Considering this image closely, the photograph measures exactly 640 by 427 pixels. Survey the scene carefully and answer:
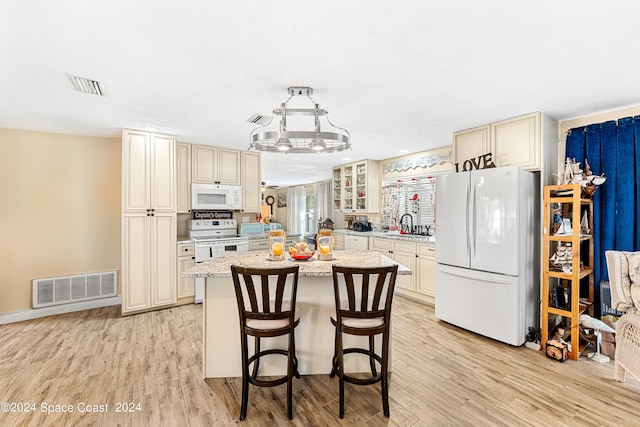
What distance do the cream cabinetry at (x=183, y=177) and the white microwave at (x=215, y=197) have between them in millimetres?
92

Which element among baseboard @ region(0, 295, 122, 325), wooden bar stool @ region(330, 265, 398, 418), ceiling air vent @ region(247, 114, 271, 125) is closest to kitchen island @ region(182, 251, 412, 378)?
wooden bar stool @ region(330, 265, 398, 418)

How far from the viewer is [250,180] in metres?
5.08

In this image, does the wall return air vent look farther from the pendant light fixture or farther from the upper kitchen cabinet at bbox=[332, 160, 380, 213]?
the upper kitchen cabinet at bbox=[332, 160, 380, 213]

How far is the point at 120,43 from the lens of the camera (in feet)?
5.92

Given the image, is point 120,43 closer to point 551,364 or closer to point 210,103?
point 210,103

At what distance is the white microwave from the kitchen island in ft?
7.57

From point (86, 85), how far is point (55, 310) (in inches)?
123

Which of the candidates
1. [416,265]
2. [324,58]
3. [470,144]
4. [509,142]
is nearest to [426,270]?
[416,265]

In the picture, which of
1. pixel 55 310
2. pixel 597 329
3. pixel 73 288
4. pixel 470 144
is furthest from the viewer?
pixel 73 288

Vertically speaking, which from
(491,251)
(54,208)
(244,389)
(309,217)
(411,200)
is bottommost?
(244,389)

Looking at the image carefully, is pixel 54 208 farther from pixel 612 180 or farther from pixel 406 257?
pixel 612 180

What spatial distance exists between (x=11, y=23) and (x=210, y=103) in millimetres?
1356

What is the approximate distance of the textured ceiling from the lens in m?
1.52

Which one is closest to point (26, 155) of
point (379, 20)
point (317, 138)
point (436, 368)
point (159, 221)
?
point (159, 221)
